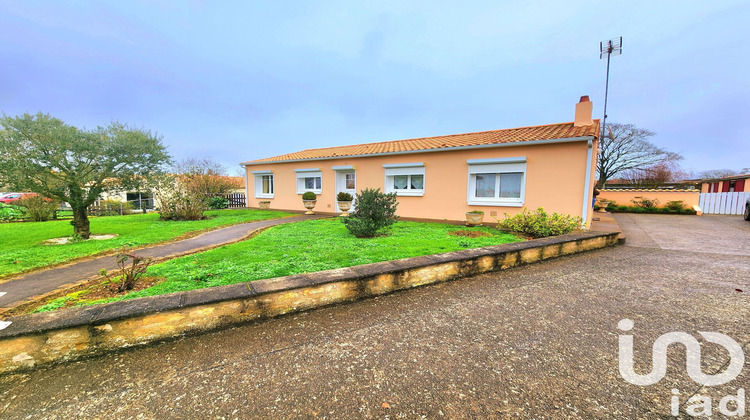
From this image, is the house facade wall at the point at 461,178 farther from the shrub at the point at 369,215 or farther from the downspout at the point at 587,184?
the shrub at the point at 369,215

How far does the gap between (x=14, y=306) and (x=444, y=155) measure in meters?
10.3

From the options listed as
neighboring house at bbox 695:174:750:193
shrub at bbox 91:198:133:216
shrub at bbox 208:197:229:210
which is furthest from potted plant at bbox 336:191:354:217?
neighboring house at bbox 695:174:750:193

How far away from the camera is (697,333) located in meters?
2.43

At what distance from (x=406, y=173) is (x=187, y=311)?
31.2ft

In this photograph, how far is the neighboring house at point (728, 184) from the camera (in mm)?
18745

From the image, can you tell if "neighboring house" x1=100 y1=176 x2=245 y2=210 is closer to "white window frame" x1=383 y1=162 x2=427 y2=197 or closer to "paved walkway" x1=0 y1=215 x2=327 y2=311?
"paved walkway" x1=0 y1=215 x2=327 y2=311

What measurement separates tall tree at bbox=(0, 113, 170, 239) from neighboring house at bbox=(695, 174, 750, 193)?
33316mm

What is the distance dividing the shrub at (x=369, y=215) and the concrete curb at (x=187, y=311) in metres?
2.91

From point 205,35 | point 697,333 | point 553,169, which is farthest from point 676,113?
point 205,35

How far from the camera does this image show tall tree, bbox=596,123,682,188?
27859mm

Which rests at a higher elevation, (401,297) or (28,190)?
(28,190)

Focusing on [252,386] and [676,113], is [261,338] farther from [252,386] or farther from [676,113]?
[676,113]

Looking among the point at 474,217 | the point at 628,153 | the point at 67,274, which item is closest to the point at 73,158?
the point at 67,274

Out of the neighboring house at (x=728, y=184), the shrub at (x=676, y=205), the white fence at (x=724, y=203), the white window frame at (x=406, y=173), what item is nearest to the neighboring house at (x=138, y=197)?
the white window frame at (x=406, y=173)
